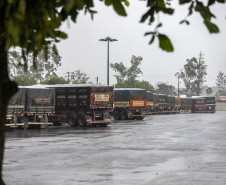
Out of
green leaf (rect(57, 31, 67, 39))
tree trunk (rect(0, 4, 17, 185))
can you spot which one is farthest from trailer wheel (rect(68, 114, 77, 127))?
green leaf (rect(57, 31, 67, 39))

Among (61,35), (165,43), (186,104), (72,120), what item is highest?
(186,104)

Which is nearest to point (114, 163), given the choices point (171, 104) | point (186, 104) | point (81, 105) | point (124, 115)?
point (81, 105)

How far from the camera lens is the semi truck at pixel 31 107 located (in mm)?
29031

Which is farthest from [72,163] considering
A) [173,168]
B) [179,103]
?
[179,103]

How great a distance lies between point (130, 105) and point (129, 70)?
273ft

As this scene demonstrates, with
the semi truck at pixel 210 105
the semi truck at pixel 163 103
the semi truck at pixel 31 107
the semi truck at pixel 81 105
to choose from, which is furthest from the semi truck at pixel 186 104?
the semi truck at pixel 31 107

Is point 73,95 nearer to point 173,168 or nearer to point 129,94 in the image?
point 129,94

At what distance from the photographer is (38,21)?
391 centimetres

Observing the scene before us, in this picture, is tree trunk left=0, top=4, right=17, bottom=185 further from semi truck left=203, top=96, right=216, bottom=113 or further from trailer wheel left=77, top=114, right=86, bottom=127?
semi truck left=203, top=96, right=216, bottom=113

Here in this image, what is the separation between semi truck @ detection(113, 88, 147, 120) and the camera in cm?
4753

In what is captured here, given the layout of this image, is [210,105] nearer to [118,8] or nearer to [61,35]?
[61,35]

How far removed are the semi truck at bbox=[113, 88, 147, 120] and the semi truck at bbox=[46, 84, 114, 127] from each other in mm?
A: 12399

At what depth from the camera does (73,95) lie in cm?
3441

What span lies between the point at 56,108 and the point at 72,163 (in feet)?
70.8
